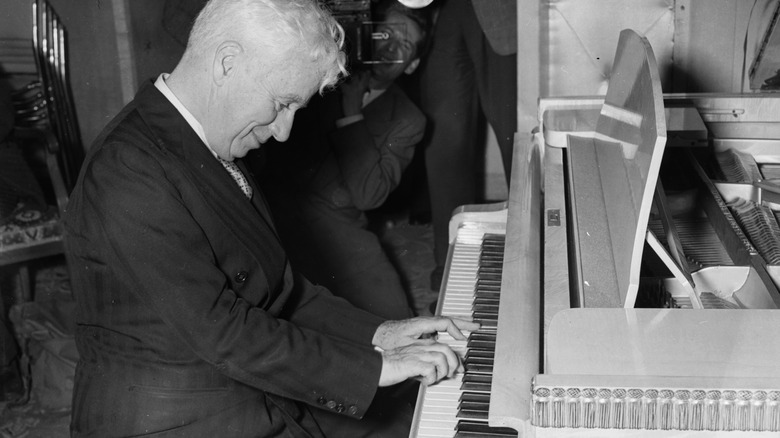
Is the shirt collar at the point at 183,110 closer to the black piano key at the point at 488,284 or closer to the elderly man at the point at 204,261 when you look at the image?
the elderly man at the point at 204,261

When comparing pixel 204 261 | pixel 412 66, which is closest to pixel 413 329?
pixel 204 261

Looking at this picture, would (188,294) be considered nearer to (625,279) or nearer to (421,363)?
(421,363)

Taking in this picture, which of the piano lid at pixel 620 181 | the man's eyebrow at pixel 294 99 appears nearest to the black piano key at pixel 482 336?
the piano lid at pixel 620 181

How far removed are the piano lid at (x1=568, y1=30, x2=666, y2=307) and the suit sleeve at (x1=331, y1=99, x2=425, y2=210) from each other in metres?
1.47

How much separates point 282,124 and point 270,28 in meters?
0.21

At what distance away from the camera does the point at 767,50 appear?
3.35 meters

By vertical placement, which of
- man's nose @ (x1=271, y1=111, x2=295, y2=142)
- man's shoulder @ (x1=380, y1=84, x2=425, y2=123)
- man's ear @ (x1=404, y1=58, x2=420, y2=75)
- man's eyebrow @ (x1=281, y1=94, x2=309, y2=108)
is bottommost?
man's shoulder @ (x1=380, y1=84, x2=425, y2=123)

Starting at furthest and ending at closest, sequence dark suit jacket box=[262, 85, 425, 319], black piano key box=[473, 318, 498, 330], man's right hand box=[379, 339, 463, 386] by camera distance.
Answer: dark suit jacket box=[262, 85, 425, 319] → black piano key box=[473, 318, 498, 330] → man's right hand box=[379, 339, 463, 386]

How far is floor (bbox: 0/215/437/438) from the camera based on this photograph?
3.14m

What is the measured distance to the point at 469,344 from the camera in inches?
70.1

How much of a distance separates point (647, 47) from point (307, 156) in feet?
6.67

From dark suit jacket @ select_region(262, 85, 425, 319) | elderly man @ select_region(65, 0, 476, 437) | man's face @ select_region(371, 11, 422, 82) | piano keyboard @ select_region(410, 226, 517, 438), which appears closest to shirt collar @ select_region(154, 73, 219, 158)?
elderly man @ select_region(65, 0, 476, 437)

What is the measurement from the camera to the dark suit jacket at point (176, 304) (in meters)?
1.57

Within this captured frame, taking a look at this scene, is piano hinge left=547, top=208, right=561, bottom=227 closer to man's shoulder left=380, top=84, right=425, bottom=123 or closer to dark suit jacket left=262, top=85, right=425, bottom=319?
dark suit jacket left=262, top=85, right=425, bottom=319
